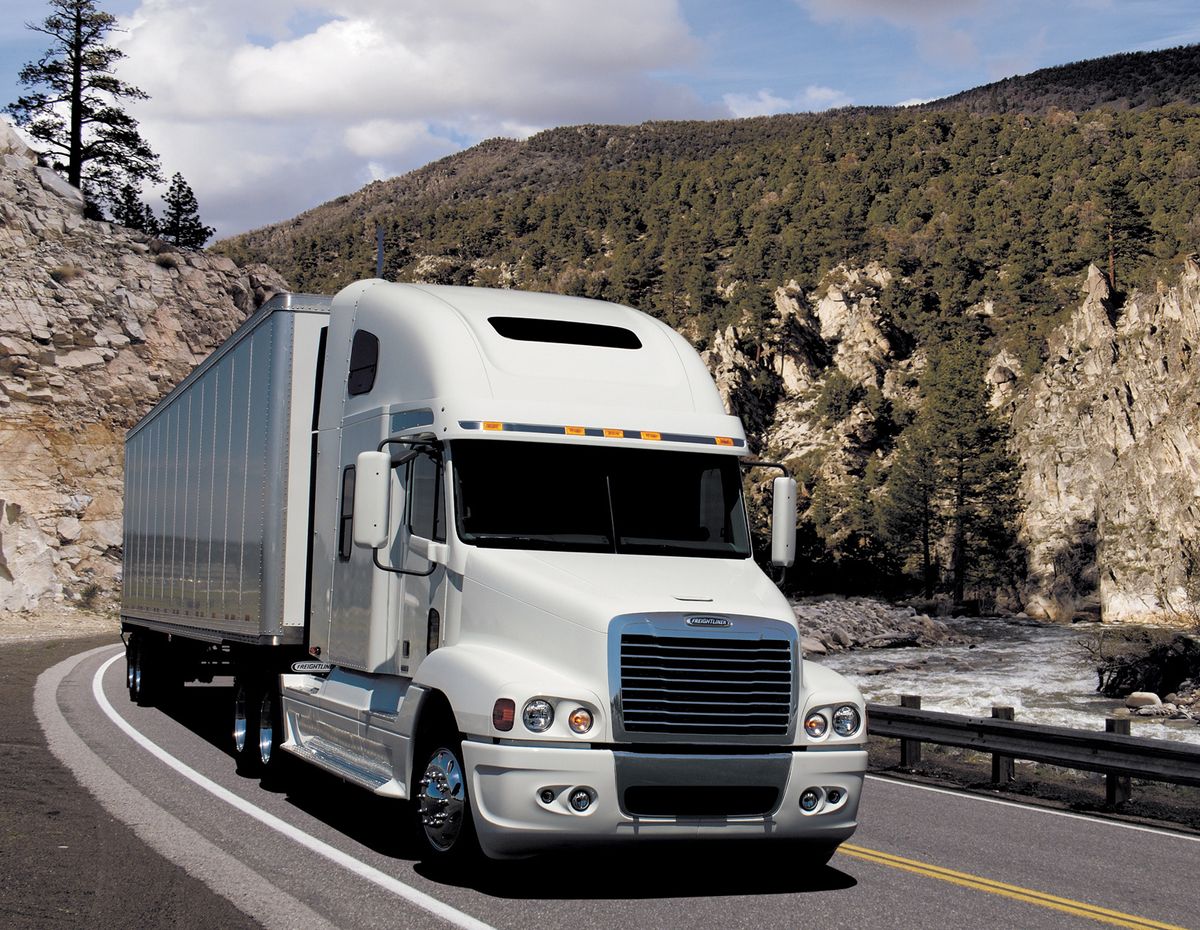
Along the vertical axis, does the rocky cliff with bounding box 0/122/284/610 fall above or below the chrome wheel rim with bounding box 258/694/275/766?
above

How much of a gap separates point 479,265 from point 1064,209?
60.9 m

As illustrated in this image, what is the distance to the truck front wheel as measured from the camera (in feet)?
25.3

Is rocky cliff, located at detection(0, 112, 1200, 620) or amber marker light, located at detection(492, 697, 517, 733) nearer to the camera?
amber marker light, located at detection(492, 697, 517, 733)

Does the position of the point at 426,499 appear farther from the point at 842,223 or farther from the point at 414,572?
the point at 842,223

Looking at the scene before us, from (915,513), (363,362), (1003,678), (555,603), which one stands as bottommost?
(1003,678)

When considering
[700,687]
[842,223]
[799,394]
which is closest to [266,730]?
[700,687]

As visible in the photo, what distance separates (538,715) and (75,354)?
171 feet

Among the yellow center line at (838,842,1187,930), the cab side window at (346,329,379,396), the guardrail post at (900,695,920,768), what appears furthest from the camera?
the guardrail post at (900,695,920,768)

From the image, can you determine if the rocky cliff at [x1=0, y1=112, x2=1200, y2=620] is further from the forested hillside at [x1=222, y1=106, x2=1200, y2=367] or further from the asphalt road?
the asphalt road

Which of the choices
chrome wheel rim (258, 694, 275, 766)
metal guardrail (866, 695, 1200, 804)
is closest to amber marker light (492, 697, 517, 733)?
chrome wheel rim (258, 694, 275, 766)

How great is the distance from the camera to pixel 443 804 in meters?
7.91

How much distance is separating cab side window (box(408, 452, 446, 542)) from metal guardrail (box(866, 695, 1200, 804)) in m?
6.53

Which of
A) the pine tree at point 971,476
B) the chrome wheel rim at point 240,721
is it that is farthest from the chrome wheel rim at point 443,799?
the pine tree at point 971,476

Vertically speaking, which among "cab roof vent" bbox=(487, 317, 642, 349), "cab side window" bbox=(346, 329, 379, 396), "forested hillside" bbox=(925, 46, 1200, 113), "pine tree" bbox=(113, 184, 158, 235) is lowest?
"cab side window" bbox=(346, 329, 379, 396)
